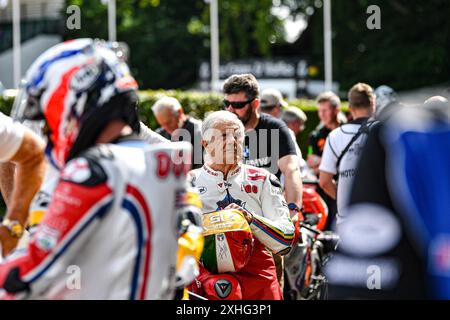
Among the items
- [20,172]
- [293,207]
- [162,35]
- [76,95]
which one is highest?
[162,35]

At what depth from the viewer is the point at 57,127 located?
2.78m

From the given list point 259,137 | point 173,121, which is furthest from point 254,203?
point 173,121

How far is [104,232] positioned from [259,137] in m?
3.47

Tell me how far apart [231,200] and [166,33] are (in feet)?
129

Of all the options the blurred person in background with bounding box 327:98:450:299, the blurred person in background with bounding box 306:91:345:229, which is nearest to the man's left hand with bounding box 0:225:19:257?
the blurred person in background with bounding box 327:98:450:299

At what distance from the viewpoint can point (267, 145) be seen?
6.05 metres

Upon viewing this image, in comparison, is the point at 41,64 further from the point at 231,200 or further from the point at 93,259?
the point at 231,200

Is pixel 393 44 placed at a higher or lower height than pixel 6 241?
higher

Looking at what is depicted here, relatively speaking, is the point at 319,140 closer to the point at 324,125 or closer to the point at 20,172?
the point at 324,125

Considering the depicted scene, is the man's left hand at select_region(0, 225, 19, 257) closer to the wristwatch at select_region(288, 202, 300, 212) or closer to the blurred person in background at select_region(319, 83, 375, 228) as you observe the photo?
the wristwatch at select_region(288, 202, 300, 212)

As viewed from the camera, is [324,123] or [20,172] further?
[324,123]

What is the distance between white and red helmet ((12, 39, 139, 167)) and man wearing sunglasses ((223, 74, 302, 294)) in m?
3.19

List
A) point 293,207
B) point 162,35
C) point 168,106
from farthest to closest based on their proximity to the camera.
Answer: point 162,35 → point 168,106 → point 293,207
